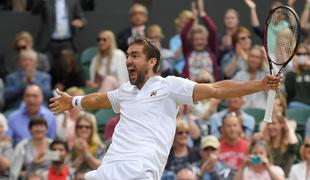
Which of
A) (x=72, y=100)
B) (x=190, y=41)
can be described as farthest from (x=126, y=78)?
(x=72, y=100)

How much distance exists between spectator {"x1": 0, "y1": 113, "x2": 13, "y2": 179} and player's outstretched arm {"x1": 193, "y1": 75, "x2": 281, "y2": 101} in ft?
13.9

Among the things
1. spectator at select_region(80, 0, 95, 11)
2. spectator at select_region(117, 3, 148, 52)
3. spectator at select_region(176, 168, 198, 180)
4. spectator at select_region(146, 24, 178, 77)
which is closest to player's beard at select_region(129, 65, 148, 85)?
A: spectator at select_region(176, 168, 198, 180)

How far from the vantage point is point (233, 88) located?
798 cm

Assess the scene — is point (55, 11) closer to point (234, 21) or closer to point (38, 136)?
point (234, 21)

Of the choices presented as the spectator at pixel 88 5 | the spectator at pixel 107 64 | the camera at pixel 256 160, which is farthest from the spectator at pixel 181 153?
the spectator at pixel 88 5

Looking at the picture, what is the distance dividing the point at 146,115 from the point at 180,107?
4.64 m

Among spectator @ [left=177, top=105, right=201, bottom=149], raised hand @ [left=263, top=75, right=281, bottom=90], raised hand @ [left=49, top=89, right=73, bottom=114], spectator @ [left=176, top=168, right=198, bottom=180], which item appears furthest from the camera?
spectator @ [left=177, top=105, right=201, bottom=149]

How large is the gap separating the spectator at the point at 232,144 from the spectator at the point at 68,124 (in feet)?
5.61

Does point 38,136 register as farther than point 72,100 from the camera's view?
Yes

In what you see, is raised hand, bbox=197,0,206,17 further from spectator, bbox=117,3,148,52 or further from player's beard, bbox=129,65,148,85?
player's beard, bbox=129,65,148,85

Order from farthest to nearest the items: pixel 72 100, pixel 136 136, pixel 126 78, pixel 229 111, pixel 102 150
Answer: pixel 126 78, pixel 229 111, pixel 102 150, pixel 72 100, pixel 136 136

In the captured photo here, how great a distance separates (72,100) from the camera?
353 inches

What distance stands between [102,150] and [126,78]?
2.36 meters

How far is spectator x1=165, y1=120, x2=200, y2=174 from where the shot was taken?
39.0ft
